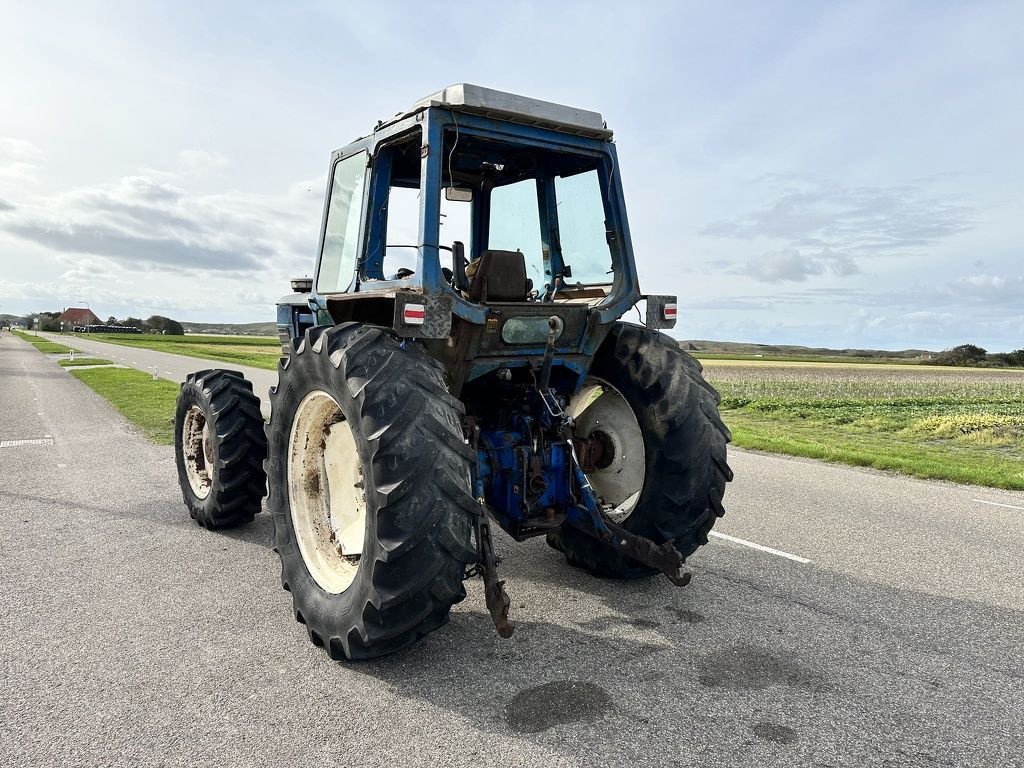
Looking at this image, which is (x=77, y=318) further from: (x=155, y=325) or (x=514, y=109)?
(x=514, y=109)

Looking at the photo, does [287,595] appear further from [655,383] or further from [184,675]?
[655,383]

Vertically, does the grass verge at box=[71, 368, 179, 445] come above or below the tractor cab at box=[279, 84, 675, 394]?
below

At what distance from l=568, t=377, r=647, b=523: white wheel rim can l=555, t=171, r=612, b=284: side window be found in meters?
0.74

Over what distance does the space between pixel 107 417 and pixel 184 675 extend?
455 inches

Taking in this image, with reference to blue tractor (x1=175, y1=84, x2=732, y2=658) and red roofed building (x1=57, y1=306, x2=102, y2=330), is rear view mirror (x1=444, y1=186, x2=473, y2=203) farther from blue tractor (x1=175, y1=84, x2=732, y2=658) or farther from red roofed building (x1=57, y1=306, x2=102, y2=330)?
red roofed building (x1=57, y1=306, x2=102, y2=330)

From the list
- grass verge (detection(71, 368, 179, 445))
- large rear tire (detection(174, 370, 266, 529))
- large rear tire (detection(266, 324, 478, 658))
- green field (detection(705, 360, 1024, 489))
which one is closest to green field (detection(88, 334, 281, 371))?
grass verge (detection(71, 368, 179, 445))

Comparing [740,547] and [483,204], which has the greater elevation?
[483,204]

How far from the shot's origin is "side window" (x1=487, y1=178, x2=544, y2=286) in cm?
512

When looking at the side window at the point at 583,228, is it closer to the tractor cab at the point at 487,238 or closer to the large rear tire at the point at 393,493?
the tractor cab at the point at 487,238

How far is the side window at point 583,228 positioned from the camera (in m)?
4.80

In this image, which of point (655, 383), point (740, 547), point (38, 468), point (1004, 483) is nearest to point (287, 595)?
point (655, 383)

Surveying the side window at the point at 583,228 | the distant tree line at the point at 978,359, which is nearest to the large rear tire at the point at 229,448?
the side window at the point at 583,228

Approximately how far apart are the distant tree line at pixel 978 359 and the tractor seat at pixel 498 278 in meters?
60.7

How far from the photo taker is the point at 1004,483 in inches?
334
